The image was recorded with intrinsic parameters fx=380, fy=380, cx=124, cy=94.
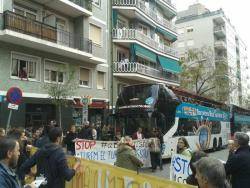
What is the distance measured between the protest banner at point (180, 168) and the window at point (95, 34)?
21.8 m

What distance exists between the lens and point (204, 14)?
74.4 m

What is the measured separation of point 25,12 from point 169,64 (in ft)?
70.9

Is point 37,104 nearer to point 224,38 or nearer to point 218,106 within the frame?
point 218,106

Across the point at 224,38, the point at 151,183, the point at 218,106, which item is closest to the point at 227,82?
the point at 218,106

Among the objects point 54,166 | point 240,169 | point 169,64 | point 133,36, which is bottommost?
point 240,169

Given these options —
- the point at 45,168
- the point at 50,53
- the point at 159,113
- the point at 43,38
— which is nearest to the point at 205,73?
the point at 50,53

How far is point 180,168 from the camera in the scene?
752 cm

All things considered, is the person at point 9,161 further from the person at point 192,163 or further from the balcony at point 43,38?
the balcony at point 43,38

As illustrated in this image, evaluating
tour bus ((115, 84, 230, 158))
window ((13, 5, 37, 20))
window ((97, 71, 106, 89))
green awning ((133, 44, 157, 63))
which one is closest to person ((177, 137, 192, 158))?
tour bus ((115, 84, 230, 158))

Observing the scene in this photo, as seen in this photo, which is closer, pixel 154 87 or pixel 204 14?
pixel 154 87

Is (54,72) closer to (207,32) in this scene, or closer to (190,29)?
(207,32)

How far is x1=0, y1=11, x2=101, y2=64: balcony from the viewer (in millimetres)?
19978

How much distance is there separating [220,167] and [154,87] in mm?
14736

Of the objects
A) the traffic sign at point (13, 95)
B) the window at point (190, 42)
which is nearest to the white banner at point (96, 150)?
the traffic sign at point (13, 95)
